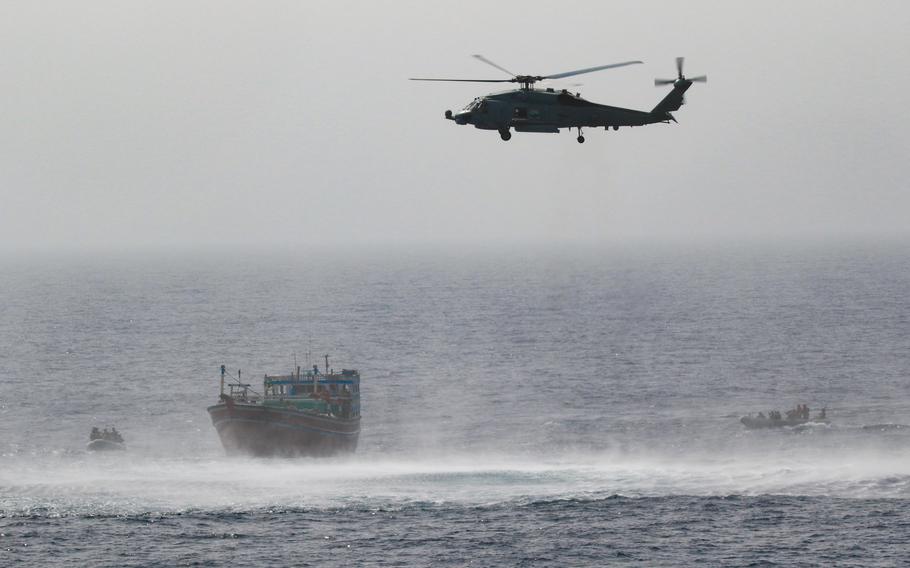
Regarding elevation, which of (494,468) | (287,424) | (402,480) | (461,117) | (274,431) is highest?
(461,117)

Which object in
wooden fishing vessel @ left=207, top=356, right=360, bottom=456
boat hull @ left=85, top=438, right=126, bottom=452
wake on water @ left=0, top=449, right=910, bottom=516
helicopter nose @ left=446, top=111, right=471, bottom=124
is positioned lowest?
wake on water @ left=0, top=449, right=910, bottom=516

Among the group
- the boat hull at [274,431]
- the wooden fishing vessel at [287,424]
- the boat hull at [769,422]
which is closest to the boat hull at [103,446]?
the wooden fishing vessel at [287,424]

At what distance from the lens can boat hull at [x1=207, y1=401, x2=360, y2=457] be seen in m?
106

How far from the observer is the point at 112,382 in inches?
6137

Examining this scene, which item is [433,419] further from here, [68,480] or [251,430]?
[68,480]

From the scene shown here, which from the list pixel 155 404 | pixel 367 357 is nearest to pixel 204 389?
pixel 155 404

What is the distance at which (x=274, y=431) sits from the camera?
4173 inches

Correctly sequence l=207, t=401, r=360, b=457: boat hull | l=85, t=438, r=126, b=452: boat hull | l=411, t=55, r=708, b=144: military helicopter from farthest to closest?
l=85, t=438, r=126, b=452: boat hull < l=207, t=401, r=360, b=457: boat hull < l=411, t=55, r=708, b=144: military helicopter

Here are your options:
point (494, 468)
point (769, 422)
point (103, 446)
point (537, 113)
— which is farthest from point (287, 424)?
point (537, 113)

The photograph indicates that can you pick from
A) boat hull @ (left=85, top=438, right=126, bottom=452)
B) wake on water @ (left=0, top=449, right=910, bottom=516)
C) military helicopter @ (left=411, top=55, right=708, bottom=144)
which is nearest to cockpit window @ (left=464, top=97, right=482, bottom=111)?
military helicopter @ (left=411, top=55, right=708, bottom=144)

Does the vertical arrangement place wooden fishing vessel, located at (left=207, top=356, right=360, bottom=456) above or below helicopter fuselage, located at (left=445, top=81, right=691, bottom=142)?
below

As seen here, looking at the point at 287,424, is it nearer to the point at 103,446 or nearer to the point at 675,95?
the point at 103,446

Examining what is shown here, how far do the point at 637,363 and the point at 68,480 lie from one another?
87.2 m

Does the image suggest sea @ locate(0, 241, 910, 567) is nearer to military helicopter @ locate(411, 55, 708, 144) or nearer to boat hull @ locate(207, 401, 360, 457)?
boat hull @ locate(207, 401, 360, 457)
